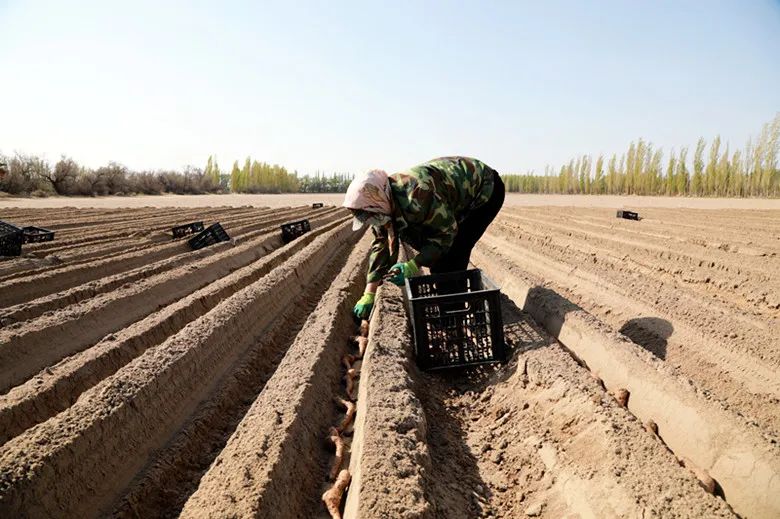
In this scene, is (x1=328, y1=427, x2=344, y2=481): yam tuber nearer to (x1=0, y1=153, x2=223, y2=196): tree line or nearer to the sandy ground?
the sandy ground

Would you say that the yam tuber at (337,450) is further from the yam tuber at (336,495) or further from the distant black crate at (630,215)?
the distant black crate at (630,215)

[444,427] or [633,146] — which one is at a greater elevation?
[633,146]

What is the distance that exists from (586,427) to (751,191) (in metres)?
50.3

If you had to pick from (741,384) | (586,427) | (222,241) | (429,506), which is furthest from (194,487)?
(222,241)

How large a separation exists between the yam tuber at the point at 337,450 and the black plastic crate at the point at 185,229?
30.8 ft

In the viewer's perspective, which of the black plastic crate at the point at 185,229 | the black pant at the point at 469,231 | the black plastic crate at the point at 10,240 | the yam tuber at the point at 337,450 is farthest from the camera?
the black plastic crate at the point at 185,229

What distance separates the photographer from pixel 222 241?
1044 cm

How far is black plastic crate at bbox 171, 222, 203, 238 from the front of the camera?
36.1ft

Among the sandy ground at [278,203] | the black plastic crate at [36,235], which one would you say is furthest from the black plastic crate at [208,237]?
the sandy ground at [278,203]

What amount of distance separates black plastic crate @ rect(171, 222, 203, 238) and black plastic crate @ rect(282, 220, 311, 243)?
195 cm

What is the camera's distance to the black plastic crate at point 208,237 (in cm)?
988

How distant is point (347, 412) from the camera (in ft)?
9.98

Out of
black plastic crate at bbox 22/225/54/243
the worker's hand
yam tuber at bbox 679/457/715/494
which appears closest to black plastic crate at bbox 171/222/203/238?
black plastic crate at bbox 22/225/54/243

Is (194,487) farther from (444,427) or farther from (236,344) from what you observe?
(236,344)
